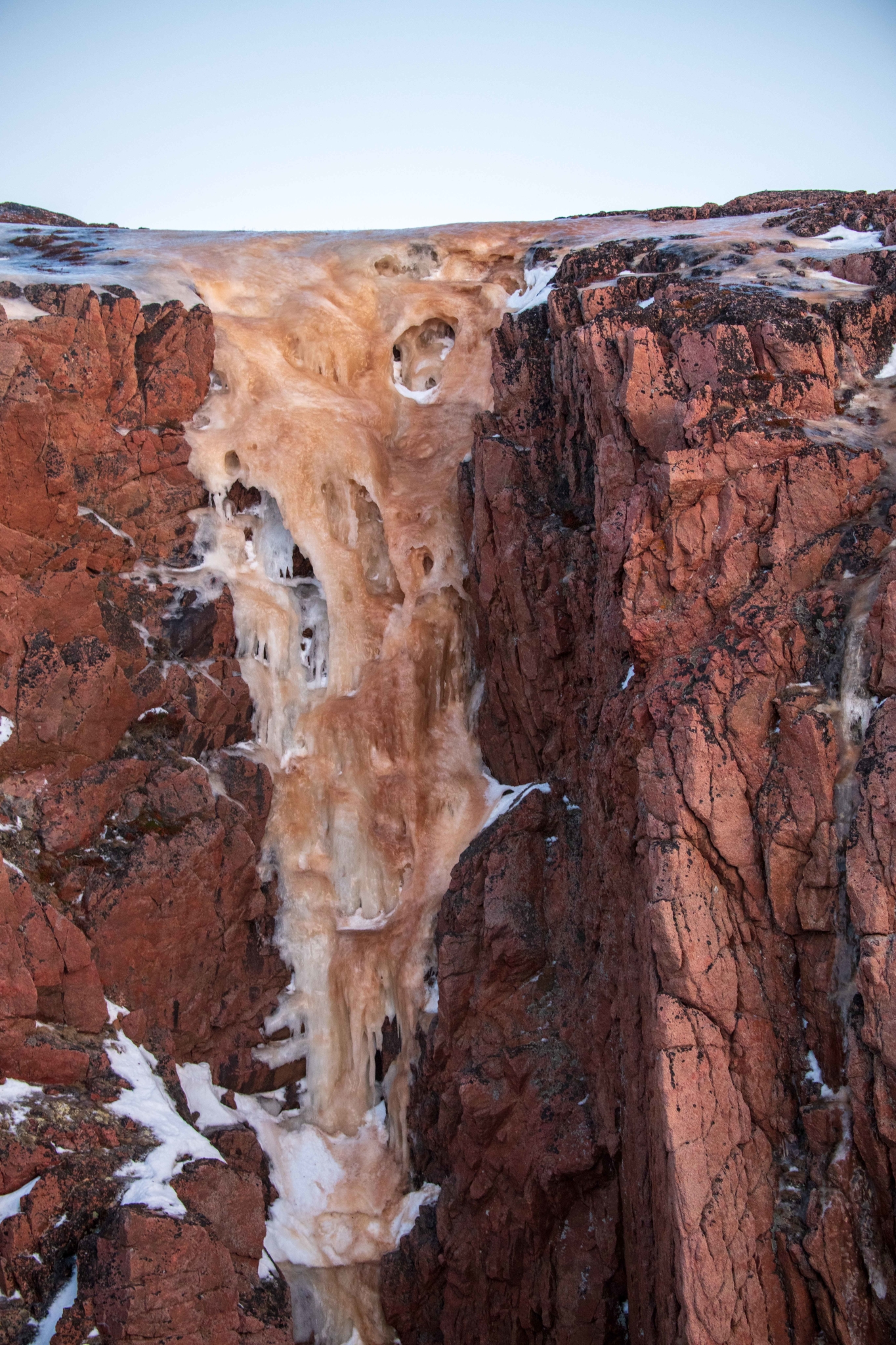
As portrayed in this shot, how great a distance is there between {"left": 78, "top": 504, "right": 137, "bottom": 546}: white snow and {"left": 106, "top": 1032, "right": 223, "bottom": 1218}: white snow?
965cm

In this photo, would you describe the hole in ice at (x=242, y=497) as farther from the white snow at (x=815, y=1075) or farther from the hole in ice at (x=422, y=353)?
the white snow at (x=815, y=1075)

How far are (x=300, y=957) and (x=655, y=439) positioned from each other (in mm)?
12122

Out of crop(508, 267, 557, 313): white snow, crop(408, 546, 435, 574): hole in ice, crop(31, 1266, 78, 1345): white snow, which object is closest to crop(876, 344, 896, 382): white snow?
crop(508, 267, 557, 313): white snow

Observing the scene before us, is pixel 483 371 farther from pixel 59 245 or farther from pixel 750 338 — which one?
pixel 59 245

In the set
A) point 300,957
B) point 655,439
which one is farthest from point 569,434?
point 300,957

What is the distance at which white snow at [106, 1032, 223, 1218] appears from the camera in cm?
1720

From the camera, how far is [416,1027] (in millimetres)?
23562

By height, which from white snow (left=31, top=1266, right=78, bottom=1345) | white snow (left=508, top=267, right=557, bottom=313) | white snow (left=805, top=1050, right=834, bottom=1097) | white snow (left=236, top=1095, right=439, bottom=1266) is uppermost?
white snow (left=508, top=267, right=557, bottom=313)

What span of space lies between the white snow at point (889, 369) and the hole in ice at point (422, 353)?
1023 cm

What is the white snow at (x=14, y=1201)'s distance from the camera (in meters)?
16.3

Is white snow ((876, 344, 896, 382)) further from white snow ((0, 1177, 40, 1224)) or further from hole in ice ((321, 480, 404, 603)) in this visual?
hole in ice ((321, 480, 404, 603))

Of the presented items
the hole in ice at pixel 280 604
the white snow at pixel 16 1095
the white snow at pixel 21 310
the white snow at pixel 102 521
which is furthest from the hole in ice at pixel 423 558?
the white snow at pixel 16 1095

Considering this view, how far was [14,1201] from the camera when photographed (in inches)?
650

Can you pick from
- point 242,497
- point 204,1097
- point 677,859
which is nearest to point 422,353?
point 242,497
